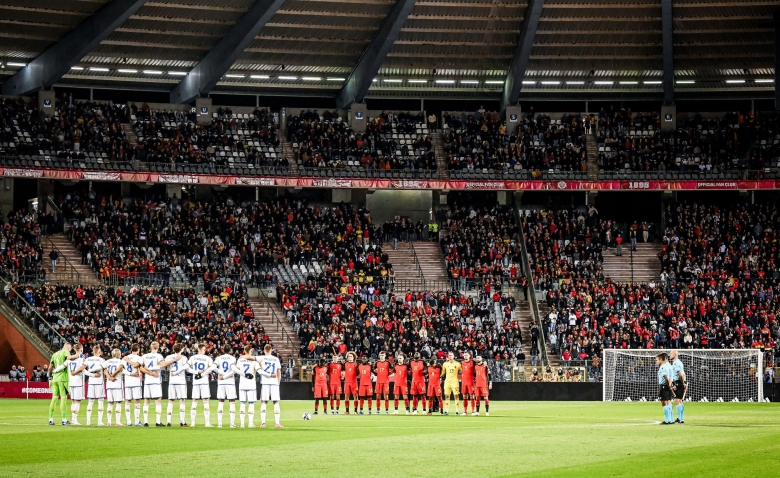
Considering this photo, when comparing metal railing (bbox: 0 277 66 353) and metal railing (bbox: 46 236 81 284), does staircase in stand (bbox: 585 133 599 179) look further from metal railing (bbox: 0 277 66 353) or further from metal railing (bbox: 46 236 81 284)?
metal railing (bbox: 0 277 66 353)

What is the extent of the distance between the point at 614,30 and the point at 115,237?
2691 centimetres

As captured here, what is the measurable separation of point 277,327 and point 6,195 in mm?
16278

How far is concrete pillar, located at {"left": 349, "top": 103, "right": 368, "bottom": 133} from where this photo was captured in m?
63.8

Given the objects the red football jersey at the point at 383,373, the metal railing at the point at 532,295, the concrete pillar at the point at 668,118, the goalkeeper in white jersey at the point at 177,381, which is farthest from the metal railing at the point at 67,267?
the concrete pillar at the point at 668,118

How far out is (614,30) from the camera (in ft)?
192

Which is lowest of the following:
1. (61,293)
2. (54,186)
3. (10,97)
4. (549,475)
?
(549,475)

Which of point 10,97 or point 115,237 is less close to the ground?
point 10,97

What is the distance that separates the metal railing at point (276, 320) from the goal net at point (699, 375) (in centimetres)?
1420

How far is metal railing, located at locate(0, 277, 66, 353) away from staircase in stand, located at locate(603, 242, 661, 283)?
1089 inches

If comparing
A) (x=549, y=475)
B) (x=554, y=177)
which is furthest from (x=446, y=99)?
(x=549, y=475)

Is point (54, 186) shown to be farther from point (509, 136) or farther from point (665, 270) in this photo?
point (665, 270)

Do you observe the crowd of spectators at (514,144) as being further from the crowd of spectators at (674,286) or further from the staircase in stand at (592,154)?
the crowd of spectators at (674,286)

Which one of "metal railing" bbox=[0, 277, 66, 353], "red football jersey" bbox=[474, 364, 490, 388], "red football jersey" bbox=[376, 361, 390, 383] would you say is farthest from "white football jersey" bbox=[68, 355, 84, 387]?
"metal railing" bbox=[0, 277, 66, 353]

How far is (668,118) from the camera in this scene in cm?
6425
